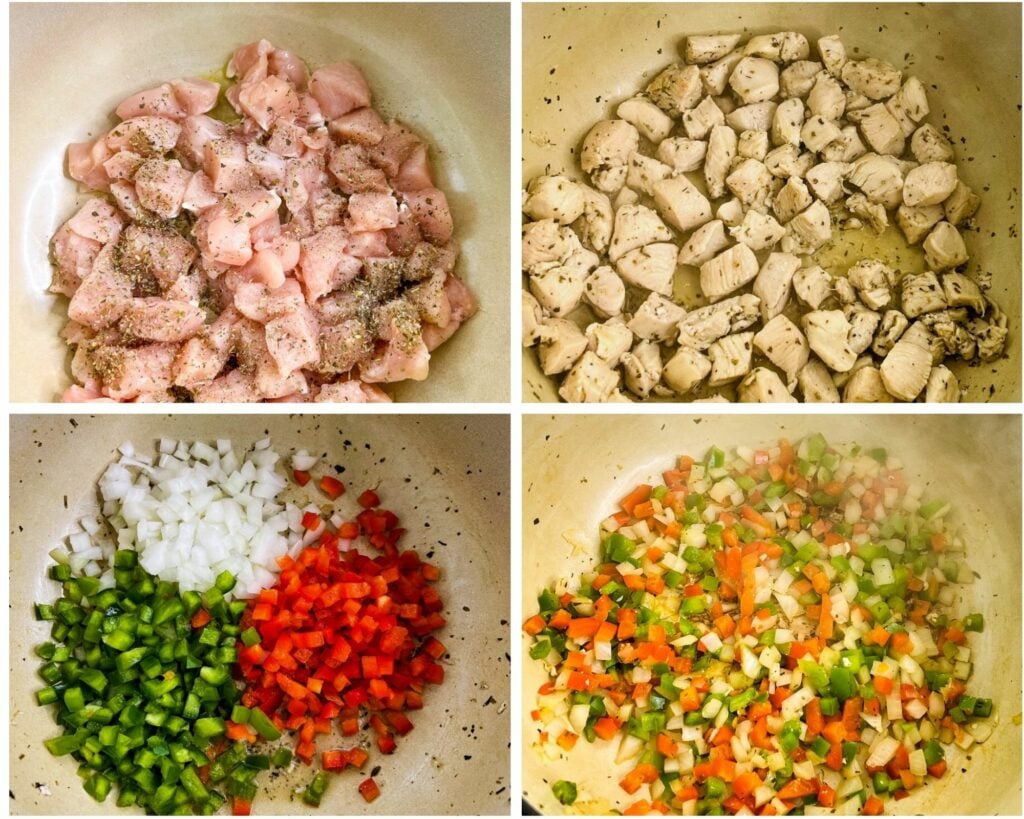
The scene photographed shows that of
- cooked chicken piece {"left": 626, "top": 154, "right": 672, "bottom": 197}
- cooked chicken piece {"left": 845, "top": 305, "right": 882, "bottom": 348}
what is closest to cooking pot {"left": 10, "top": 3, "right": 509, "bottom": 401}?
cooked chicken piece {"left": 626, "top": 154, "right": 672, "bottom": 197}

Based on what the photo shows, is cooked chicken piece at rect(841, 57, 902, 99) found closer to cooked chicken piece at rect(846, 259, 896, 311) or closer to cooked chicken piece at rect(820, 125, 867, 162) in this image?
cooked chicken piece at rect(820, 125, 867, 162)

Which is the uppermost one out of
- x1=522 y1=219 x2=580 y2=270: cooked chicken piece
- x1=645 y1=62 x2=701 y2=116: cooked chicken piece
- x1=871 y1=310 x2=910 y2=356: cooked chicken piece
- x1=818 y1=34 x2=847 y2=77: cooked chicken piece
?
x1=818 y1=34 x2=847 y2=77: cooked chicken piece

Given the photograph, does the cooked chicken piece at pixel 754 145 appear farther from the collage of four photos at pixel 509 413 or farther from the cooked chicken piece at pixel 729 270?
the cooked chicken piece at pixel 729 270

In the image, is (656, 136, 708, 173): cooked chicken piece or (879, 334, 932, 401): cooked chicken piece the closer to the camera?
(879, 334, 932, 401): cooked chicken piece

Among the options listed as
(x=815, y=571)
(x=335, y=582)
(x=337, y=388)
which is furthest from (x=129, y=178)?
(x=815, y=571)

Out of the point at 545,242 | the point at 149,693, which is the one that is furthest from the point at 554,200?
the point at 149,693

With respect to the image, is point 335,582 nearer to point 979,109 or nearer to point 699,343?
point 699,343
